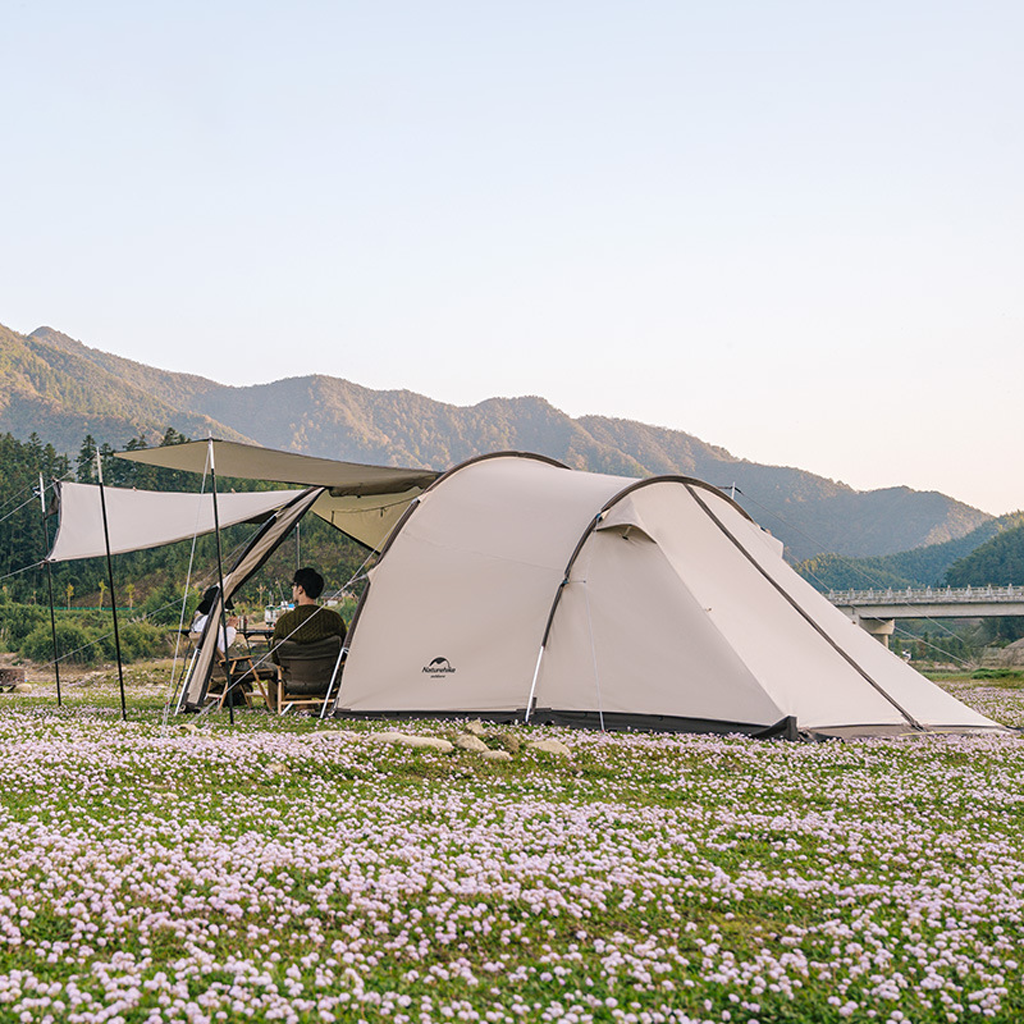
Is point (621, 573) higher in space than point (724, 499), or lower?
lower

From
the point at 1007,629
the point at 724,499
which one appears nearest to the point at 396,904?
the point at 724,499

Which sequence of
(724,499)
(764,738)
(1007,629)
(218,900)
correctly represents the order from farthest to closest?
Result: (1007,629) < (724,499) < (764,738) < (218,900)

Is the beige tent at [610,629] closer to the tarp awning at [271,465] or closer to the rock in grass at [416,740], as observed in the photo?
the tarp awning at [271,465]

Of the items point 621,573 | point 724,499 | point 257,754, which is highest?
point 724,499

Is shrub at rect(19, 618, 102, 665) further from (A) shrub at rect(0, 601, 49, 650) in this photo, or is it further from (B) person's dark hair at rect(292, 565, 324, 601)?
(B) person's dark hair at rect(292, 565, 324, 601)

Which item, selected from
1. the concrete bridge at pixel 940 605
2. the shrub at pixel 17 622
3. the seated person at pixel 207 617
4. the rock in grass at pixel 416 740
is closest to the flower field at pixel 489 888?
the rock in grass at pixel 416 740

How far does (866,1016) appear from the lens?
14.6 feet

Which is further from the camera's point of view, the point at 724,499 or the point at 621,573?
the point at 724,499

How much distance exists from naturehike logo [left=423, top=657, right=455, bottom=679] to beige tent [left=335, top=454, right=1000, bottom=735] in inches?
0.8

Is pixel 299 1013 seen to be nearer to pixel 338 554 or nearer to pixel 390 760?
pixel 390 760

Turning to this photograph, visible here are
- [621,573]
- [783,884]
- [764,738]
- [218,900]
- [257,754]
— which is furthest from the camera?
[621,573]

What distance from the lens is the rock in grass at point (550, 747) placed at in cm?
1095

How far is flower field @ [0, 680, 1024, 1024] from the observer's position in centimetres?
450

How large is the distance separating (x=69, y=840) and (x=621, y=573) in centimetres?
909
